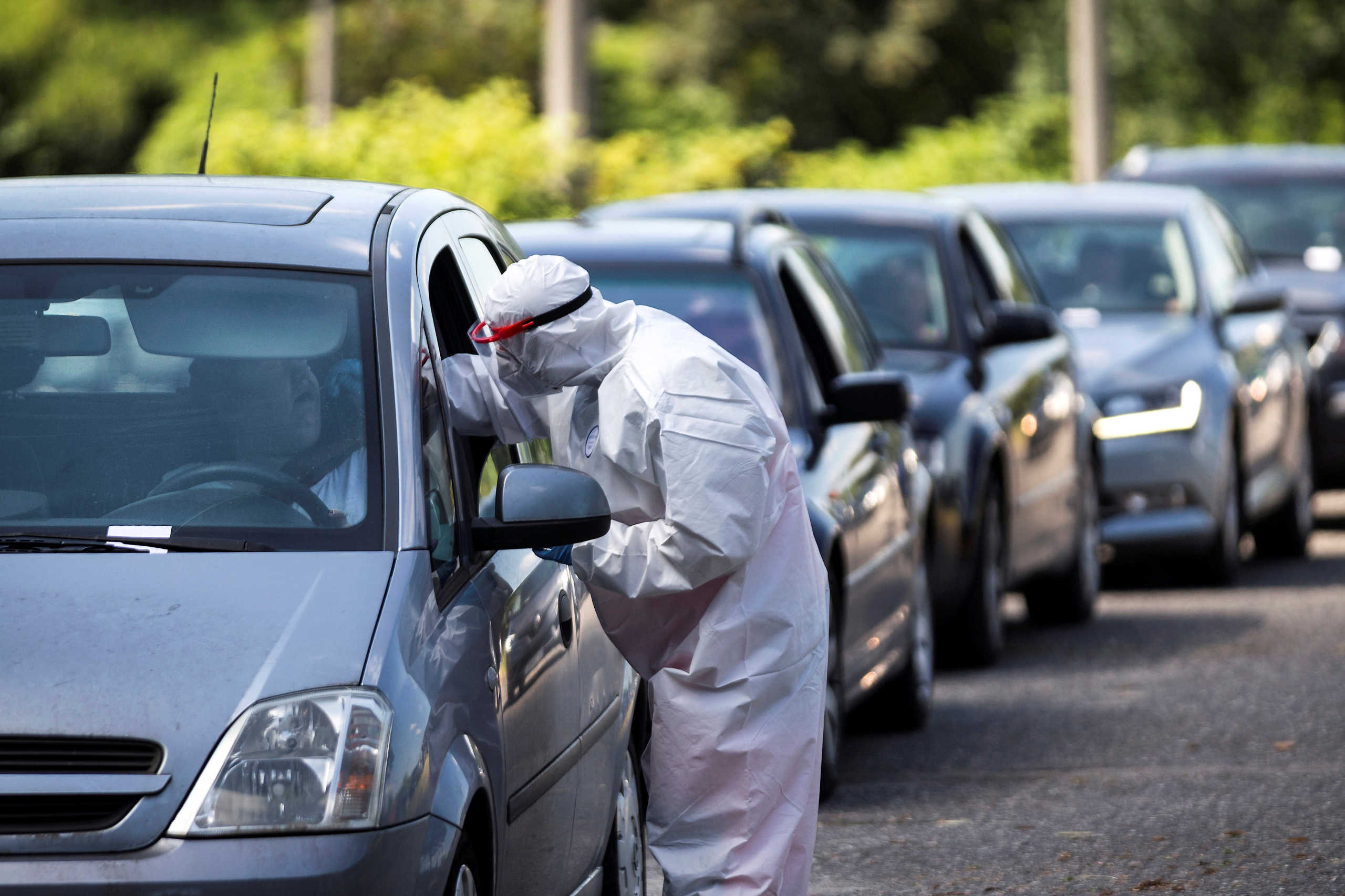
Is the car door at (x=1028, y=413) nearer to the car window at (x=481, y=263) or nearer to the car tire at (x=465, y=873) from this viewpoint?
the car window at (x=481, y=263)

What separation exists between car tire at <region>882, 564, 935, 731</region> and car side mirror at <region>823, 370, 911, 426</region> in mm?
1152

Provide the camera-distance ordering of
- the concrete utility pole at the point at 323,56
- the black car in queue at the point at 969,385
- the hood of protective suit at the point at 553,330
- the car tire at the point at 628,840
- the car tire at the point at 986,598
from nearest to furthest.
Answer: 1. the hood of protective suit at the point at 553,330
2. the car tire at the point at 628,840
3. the black car in queue at the point at 969,385
4. the car tire at the point at 986,598
5. the concrete utility pole at the point at 323,56

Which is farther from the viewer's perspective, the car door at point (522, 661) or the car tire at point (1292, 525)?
the car tire at point (1292, 525)

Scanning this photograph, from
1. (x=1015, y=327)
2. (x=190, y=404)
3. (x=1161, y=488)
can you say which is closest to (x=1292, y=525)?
(x=1161, y=488)

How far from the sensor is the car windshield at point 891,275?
404 inches

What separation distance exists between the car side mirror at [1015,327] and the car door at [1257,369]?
7.59 feet

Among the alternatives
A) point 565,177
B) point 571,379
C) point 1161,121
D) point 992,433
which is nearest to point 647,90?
point 1161,121

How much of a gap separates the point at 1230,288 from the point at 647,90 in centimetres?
2938

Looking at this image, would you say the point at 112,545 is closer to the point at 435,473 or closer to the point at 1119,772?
the point at 435,473

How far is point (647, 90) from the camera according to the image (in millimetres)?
41688

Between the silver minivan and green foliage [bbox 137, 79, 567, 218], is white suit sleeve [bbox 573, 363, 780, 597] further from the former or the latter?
green foliage [bbox 137, 79, 567, 218]

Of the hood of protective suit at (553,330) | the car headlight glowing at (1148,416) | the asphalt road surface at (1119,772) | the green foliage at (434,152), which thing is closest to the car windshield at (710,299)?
the asphalt road surface at (1119,772)

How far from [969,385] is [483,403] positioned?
545 cm

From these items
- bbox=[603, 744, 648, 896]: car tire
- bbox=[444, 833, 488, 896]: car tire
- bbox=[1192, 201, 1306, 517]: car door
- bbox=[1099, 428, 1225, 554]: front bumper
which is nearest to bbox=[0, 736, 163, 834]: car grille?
bbox=[444, 833, 488, 896]: car tire
